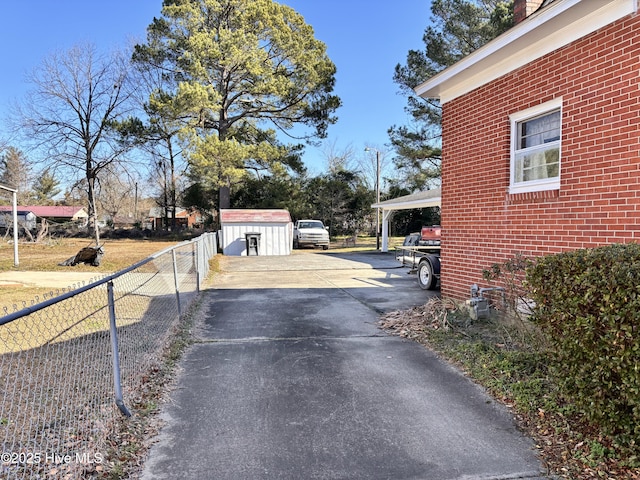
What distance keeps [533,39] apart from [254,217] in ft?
59.1

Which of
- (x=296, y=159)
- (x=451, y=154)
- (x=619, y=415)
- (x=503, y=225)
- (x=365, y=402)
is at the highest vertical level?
(x=296, y=159)

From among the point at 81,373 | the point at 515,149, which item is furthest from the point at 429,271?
the point at 81,373

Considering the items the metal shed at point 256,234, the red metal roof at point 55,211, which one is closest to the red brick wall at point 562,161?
the metal shed at point 256,234

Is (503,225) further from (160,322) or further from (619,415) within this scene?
(160,322)

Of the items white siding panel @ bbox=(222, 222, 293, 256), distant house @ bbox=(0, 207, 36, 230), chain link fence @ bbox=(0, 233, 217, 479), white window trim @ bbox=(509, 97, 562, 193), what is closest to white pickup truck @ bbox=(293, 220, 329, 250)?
white siding panel @ bbox=(222, 222, 293, 256)

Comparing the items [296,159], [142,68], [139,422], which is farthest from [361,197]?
[139,422]

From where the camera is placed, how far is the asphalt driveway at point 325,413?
8.72ft

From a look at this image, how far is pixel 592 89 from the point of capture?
4.56 meters

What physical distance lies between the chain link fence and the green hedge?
314 cm

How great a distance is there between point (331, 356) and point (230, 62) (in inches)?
907

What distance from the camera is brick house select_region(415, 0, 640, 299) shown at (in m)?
4.28

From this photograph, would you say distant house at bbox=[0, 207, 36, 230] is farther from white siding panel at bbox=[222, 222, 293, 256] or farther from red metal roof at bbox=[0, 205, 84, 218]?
white siding panel at bbox=[222, 222, 293, 256]

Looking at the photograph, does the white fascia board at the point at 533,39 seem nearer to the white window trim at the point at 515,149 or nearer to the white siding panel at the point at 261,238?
the white window trim at the point at 515,149

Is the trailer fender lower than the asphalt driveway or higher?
higher
